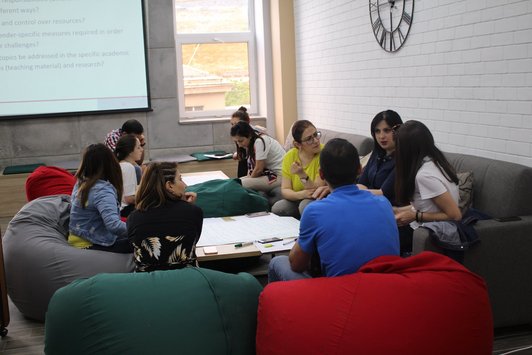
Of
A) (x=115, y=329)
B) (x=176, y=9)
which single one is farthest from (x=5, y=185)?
(x=115, y=329)

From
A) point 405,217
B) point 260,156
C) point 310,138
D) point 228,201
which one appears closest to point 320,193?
point 310,138

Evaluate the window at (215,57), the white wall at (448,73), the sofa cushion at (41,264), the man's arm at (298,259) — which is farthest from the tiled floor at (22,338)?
the window at (215,57)

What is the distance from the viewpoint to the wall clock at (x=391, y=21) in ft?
16.6

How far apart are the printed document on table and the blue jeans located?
0.59 metres

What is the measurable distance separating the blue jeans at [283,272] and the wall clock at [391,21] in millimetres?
2671

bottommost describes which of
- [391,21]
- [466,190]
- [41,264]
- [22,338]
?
[22,338]

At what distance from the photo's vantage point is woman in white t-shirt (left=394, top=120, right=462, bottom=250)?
11.0 ft

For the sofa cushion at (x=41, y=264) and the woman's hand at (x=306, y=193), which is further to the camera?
the woman's hand at (x=306, y=193)

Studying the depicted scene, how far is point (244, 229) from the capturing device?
13.5 ft

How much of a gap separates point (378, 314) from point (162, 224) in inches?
45.6

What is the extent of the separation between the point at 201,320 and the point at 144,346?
0.25 metres

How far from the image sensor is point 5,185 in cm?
724

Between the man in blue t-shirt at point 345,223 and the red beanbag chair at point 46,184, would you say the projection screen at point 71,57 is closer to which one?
the red beanbag chair at point 46,184

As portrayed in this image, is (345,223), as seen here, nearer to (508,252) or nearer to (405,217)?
(405,217)
